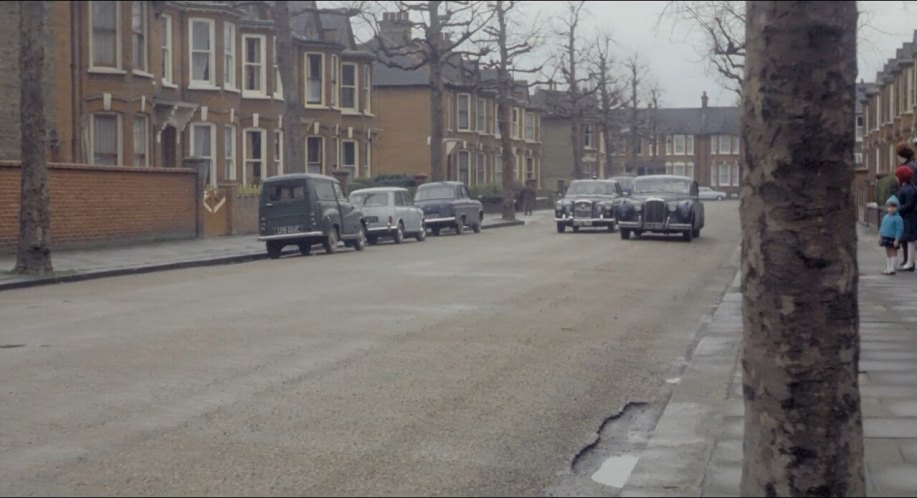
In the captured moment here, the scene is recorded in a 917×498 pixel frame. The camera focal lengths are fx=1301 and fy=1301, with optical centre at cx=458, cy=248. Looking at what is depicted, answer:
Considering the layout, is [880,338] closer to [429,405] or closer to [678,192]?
[429,405]

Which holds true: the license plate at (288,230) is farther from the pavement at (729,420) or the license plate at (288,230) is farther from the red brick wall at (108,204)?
the pavement at (729,420)

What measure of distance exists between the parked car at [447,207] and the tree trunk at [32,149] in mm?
19866

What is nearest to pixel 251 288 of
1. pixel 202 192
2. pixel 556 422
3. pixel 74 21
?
pixel 556 422

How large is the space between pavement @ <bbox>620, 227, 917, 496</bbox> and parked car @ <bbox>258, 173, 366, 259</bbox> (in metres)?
17.2

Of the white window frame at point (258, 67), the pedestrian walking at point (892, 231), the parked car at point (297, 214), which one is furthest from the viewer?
the white window frame at point (258, 67)

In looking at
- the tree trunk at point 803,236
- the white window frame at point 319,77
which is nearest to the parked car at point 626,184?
the white window frame at point 319,77

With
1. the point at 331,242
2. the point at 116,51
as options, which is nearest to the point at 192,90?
the point at 116,51

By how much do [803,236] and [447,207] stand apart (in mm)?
37480

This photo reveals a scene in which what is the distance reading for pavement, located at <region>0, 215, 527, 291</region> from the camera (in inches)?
916

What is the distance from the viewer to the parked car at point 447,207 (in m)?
43.0

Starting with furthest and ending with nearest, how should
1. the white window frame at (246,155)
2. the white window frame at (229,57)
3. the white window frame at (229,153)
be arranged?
1. the white window frame at (246,155)
2. the white window frame at (229,153)
3. the white window frame at (229,57)

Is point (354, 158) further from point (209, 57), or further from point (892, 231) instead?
point (892, 231)

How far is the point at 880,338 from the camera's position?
13148 mm

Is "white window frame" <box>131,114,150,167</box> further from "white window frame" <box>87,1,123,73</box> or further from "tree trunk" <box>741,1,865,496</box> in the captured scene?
"tree trunk" <box>741,1,865,496</box>
